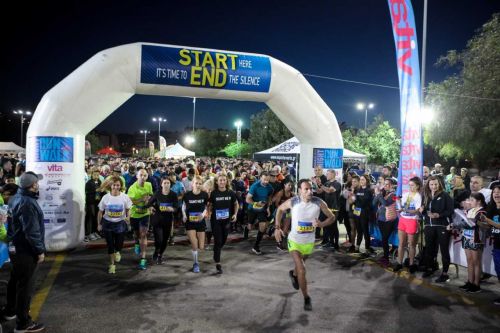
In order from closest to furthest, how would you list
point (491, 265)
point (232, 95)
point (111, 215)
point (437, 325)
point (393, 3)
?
point (437, 325) < point (491, 265) < point (111, 215) < point (393, 3) < point (232, 95)

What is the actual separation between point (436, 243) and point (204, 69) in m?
6.27

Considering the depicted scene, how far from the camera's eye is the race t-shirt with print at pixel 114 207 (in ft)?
22.8

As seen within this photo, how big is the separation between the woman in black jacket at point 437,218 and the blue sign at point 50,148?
24.9 ft

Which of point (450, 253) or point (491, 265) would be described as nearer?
point (491, 265)

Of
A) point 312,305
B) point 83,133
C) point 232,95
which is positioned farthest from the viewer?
point 232,95

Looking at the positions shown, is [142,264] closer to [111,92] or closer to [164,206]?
[164,206]

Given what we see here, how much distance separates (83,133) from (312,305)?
6.45 meters

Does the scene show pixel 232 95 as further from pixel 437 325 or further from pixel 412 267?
pixel 437 325

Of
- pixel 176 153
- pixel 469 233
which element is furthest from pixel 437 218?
pixel 176 153

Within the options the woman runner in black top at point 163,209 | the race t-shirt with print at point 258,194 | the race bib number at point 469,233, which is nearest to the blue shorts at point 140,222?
the woman runner in black top at point 163,209

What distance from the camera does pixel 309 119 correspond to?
998 cm

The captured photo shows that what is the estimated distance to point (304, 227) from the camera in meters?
5.63

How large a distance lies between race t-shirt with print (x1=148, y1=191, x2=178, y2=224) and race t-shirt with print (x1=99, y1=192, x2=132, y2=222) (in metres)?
0.62

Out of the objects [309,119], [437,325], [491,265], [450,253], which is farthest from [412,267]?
[309,119]
